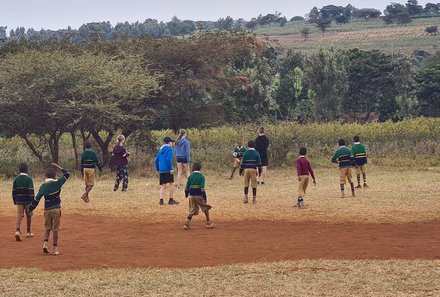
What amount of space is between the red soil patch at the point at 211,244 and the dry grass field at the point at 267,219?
27 cm

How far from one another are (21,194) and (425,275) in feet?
29.8

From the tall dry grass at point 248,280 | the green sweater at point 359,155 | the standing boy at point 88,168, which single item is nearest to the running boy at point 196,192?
the tall dry grass at point 248,280

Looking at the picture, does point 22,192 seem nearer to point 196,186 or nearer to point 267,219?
point 196,186

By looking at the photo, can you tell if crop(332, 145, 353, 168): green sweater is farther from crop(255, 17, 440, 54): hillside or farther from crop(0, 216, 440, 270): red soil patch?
crop(255, 17, 440, 54): hillside

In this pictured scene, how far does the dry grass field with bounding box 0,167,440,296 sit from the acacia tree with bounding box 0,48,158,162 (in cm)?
343

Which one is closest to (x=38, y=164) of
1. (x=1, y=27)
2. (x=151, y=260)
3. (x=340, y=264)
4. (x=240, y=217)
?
(x=240, y=217)

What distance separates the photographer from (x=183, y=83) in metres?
36.2

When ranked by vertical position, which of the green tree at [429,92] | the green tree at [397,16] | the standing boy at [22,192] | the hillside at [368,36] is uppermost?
the green tree at [397,16]

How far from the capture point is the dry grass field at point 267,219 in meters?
11.8

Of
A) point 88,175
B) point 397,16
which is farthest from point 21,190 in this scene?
→ point 397,16

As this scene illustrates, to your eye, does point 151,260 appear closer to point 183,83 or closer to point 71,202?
point 71,202

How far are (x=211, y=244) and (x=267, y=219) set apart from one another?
11.6ft

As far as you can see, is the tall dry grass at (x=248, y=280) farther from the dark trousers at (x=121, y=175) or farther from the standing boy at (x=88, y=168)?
the dark trousers at (x=121, y=175)

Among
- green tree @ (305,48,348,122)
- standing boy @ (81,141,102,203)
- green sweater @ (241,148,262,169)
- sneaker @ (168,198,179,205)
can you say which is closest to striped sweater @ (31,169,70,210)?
sneaker @ (168,198,179,205)
